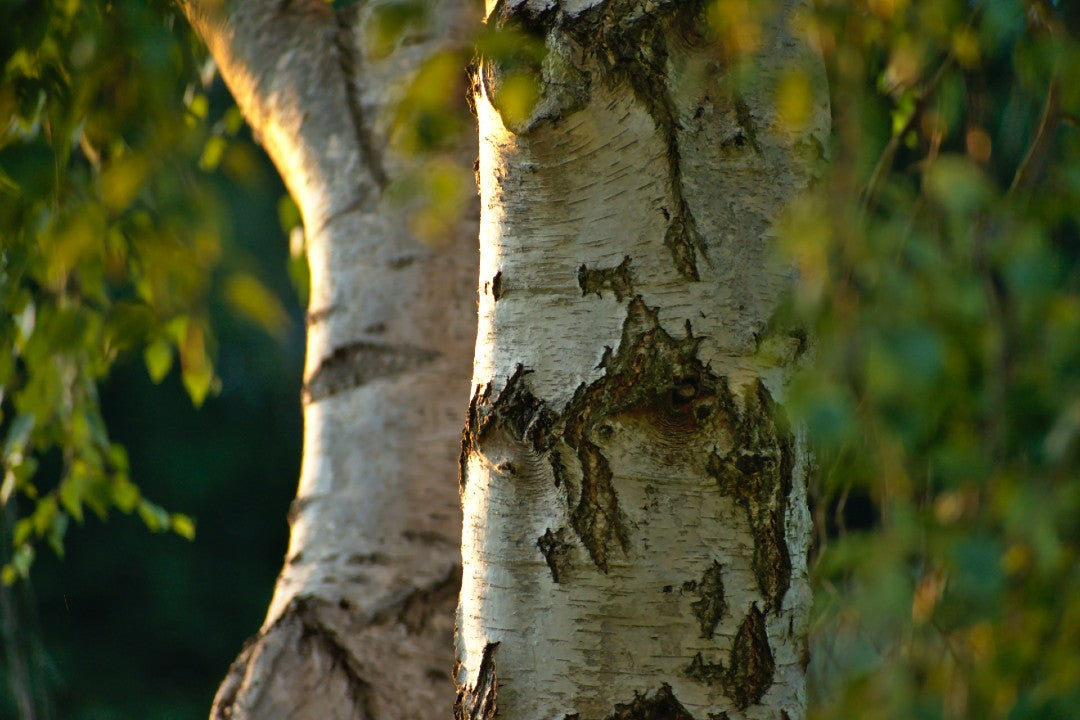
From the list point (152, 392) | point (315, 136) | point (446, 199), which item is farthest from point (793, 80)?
point (152, 392)

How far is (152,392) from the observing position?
5324mm

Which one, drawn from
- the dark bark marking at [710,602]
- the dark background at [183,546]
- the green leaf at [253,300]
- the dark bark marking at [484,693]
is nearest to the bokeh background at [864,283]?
the green leaf at [253,300]

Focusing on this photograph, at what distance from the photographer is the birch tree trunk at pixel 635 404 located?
0.58 meters

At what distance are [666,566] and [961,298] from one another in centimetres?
38

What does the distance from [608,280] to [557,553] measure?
0.56ft

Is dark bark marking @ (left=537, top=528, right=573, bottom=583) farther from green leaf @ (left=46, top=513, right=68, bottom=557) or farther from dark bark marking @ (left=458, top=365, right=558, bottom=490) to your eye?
green leaf @ (left=46, top=513, right=68, bottom=557)

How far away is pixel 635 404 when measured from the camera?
58 centimetres

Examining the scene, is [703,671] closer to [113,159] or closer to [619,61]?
[619,61]

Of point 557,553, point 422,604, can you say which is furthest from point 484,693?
point 422,604

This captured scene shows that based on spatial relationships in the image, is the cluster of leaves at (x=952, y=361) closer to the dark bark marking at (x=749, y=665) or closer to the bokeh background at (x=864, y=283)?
the bokeh background at (x=864, y=283)

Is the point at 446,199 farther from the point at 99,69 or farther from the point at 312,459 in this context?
the point at 312,459

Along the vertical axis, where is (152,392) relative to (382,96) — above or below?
above

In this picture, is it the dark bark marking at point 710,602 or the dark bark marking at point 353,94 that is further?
the dark bark marking at point 353,94

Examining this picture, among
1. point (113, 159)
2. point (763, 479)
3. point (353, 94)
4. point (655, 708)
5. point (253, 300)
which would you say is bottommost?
point (655, 708)
